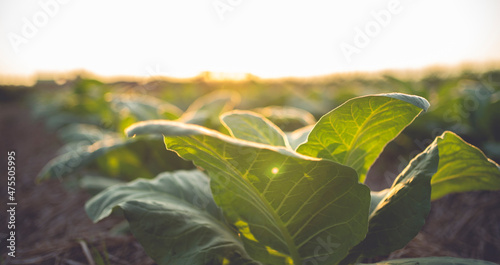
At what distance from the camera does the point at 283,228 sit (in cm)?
85

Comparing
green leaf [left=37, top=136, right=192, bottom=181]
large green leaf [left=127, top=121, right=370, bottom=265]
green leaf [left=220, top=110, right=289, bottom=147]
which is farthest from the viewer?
green leaf [left=37, top=136, right=192, bottom=181]

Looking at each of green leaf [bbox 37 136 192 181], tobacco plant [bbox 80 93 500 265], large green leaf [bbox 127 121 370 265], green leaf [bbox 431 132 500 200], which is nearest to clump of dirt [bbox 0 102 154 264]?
green leaf [bbox 37 136 192 181]

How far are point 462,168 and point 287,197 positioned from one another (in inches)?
22.7

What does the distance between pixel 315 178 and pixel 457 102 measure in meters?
2.57

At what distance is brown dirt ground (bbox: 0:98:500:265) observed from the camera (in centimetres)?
149

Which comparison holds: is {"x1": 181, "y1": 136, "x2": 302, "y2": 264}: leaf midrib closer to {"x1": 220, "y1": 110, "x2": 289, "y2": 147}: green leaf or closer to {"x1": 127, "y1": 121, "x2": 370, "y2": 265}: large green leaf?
{"x1": 127, "y1": 121, "x2": 370, "y2": 265}: large green leaf

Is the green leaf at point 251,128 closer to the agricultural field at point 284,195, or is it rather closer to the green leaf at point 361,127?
the agricultural field at point 284,195

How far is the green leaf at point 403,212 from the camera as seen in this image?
0.81 metres

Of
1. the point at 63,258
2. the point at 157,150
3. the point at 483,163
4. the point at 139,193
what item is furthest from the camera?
the point at 157,150

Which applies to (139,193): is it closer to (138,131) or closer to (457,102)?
(138,131)

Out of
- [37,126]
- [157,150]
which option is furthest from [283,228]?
[37,126]

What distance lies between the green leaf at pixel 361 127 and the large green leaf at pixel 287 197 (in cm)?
14

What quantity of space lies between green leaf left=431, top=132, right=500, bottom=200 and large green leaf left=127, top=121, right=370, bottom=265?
0.33 meters

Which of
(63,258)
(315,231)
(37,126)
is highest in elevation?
(315,231)
